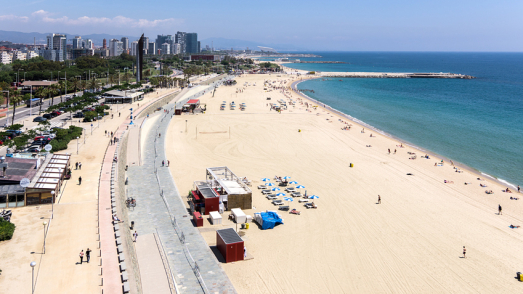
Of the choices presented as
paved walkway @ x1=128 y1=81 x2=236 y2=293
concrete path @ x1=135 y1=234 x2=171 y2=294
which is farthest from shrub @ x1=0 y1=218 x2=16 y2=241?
concrete path @ x1=135 y1=234 x2=171 y2=294

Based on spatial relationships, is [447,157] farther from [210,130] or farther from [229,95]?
[229,95]

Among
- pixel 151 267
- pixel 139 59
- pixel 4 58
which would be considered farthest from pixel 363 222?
pixel 4 58

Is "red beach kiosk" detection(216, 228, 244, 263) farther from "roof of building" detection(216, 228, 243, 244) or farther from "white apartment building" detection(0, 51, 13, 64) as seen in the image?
"white apartment building" detection(0, 51, 13, 64)

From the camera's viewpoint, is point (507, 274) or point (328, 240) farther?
point (328, 240)

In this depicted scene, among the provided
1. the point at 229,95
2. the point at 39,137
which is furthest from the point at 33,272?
the point at 229,95

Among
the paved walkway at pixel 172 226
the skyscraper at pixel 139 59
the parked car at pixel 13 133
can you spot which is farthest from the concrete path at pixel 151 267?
the skyscraper at pixel 139 59

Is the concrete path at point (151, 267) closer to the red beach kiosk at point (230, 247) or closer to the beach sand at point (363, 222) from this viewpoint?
the red beach kiosk at point (230, 247)
